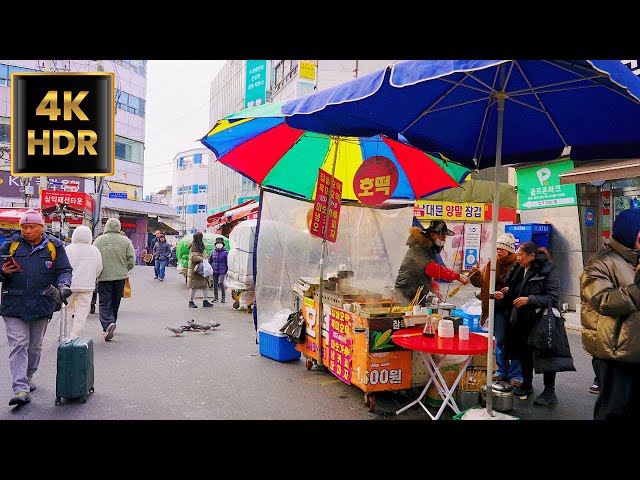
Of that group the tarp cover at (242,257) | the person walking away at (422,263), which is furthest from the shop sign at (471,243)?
the person walking away at (422,263)

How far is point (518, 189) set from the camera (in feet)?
40.7

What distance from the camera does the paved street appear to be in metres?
4.82

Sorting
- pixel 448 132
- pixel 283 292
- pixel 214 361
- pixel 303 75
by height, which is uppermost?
pixel 303 75

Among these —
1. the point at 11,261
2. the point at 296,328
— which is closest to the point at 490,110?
the point at 296,328

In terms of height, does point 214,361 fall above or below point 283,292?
below

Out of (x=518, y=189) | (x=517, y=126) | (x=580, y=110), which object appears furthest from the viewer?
(x=518, y=189)

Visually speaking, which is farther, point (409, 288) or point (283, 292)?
point (283, 292)

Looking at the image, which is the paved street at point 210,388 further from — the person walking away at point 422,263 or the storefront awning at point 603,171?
the storefront awning at point 603,171

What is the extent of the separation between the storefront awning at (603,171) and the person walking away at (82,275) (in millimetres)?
8712

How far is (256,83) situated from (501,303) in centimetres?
2627

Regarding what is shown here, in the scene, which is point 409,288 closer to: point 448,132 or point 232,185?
point 448,132
